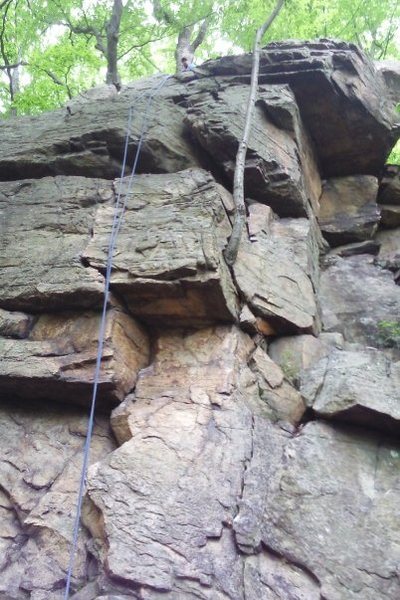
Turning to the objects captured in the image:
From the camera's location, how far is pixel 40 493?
4590 millimetres

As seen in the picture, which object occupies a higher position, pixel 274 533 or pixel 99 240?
pixel 99 240

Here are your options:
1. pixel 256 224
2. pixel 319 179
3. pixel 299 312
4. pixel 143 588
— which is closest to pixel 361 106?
pixel 319 179

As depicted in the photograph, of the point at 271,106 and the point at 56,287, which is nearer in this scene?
the point at 56,287

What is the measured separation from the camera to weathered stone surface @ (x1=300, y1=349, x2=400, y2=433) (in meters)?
4.82

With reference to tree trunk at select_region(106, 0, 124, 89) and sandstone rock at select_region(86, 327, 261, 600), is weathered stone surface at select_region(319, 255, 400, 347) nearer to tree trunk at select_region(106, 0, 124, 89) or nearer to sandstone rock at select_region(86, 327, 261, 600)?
sandstone rock at select_region(86, 327, 261, 600)

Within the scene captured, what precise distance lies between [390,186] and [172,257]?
601cm

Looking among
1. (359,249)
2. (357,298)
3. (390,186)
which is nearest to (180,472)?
(357,298)

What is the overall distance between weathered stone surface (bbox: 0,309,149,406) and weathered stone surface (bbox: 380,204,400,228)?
5.98 meters

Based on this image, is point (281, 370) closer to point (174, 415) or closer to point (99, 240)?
point (174, 415)

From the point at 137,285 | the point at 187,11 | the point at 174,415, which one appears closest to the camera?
the point at 174,415

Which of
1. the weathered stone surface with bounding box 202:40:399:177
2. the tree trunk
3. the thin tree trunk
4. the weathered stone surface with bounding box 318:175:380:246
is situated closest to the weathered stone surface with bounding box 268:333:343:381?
the thin tree trunk

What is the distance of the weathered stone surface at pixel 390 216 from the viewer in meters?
9.33

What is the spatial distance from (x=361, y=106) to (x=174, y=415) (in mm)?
6599

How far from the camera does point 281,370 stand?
18.9 ft
